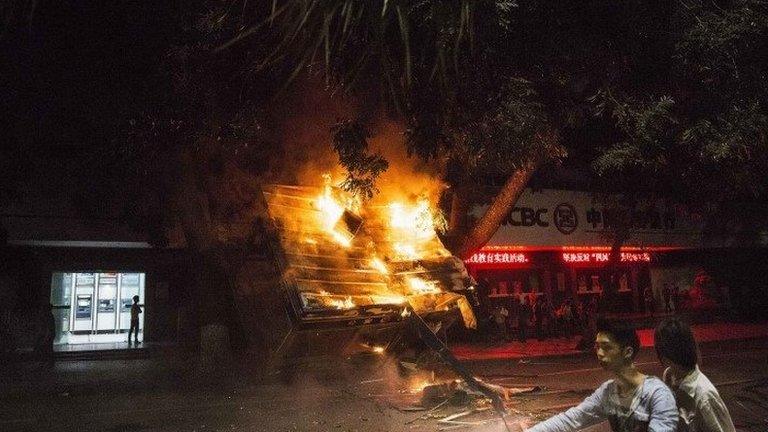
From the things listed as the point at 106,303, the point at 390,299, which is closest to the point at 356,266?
the point at 390,299

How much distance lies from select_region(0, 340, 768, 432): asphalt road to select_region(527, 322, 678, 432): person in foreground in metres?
3.69

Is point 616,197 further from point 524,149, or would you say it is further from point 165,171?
point 165,171

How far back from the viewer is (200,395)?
8727mm

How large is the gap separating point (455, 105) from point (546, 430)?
5.05m

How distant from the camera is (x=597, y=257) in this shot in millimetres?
20938

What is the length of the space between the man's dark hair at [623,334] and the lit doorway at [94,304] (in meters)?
17.6

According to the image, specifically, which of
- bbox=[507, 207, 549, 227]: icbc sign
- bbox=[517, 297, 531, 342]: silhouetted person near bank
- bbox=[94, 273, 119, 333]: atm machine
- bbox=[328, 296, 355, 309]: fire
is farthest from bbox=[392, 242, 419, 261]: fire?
bbox=[94, 273, 119, 333]: atm machine

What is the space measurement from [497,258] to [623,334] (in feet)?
52.6

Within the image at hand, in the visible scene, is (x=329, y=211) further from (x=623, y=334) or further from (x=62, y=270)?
(x=62, y=270)

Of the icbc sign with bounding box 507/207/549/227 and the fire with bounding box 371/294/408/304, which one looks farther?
the icbc sign with bounding box 507/207/549/227

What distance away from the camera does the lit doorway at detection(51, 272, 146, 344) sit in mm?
17047

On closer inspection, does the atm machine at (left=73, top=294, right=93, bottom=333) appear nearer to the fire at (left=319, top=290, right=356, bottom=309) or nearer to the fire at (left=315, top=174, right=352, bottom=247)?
the fire at (left=315, top=174, right=352, bottom=247)

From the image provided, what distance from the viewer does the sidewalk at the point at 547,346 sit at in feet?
48.4

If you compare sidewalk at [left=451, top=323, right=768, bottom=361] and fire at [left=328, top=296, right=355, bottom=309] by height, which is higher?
fire at [left=328, top=296, right=355, bottom=309]
